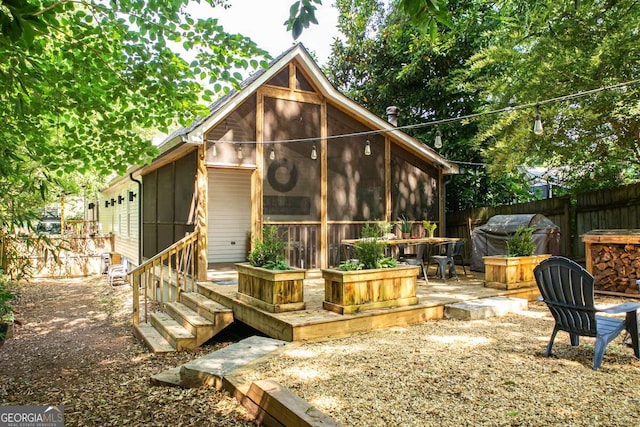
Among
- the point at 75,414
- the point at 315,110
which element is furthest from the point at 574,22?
the point at 75,414

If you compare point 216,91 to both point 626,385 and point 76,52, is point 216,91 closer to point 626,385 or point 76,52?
point 76,52

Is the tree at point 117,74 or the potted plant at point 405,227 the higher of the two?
the tree at point 117,74

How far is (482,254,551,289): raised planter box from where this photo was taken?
7332 mm

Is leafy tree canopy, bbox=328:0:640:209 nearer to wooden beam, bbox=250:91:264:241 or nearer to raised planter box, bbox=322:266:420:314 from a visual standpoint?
wooden beam, bbox=250:91:264:241

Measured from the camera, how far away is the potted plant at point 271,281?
566cm

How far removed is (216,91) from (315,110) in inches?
167

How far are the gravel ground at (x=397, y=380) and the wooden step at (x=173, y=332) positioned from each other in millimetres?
180

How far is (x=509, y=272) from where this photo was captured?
Answer: 289 inches

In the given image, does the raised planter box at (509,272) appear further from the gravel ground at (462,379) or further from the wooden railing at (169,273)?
the wooden railing at (169,273)

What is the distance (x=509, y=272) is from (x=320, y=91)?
520 cm

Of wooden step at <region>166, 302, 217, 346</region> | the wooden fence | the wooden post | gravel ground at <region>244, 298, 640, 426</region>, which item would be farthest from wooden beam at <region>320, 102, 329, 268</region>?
the wooden fence

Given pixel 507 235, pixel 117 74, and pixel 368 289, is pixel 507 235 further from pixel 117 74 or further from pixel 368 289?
pixel 117 74

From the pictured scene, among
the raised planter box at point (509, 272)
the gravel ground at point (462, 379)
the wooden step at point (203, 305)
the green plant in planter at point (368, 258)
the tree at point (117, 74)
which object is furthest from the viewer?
the raised planter box at point (509, 272)

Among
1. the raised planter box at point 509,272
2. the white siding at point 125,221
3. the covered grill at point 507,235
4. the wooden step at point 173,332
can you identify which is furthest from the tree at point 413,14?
the white siding at point 125,221
